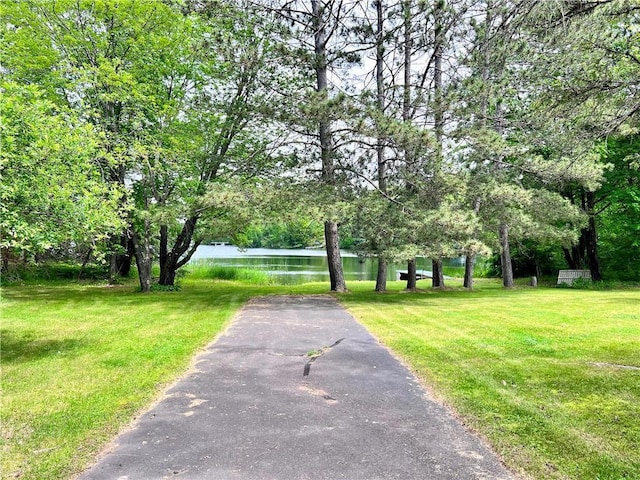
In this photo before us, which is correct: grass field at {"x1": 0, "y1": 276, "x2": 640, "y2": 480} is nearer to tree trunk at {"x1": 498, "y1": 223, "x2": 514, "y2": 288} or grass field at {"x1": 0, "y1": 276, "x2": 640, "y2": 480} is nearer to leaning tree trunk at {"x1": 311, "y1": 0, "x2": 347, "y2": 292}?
leaning tree trunk at {"x1": 311, "y1": 0, "x2": 347, "y2": 292}

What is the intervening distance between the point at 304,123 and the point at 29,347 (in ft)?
26.9

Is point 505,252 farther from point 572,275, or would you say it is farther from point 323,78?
point 323,78

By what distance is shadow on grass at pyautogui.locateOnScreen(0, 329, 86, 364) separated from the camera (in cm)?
620

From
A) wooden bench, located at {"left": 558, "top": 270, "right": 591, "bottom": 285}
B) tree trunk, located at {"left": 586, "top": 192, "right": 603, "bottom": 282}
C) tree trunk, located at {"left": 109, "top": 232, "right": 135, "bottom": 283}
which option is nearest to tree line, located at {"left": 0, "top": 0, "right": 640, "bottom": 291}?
tree trunk, located at {"left": 109, "top": 232, "right": 135, "bottom": 283}

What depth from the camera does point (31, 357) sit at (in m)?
6.16

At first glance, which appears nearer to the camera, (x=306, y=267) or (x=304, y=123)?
(x=304, y=123)

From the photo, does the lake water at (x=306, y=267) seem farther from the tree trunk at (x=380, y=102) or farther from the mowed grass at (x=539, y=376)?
the mowed grass at (x=539, y=376)

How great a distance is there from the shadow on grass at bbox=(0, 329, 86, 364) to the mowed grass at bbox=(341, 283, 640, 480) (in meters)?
5.03

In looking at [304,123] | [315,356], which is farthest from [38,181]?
[304,123]

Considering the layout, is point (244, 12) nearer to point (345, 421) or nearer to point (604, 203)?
point (345, 421)

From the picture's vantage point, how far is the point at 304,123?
11.9m

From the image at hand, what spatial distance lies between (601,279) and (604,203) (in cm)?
403

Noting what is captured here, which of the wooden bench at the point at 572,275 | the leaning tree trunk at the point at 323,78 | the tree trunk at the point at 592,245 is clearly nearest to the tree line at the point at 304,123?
the leaning tree trunk at the point at 323,78

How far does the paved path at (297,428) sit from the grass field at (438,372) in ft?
0.89
